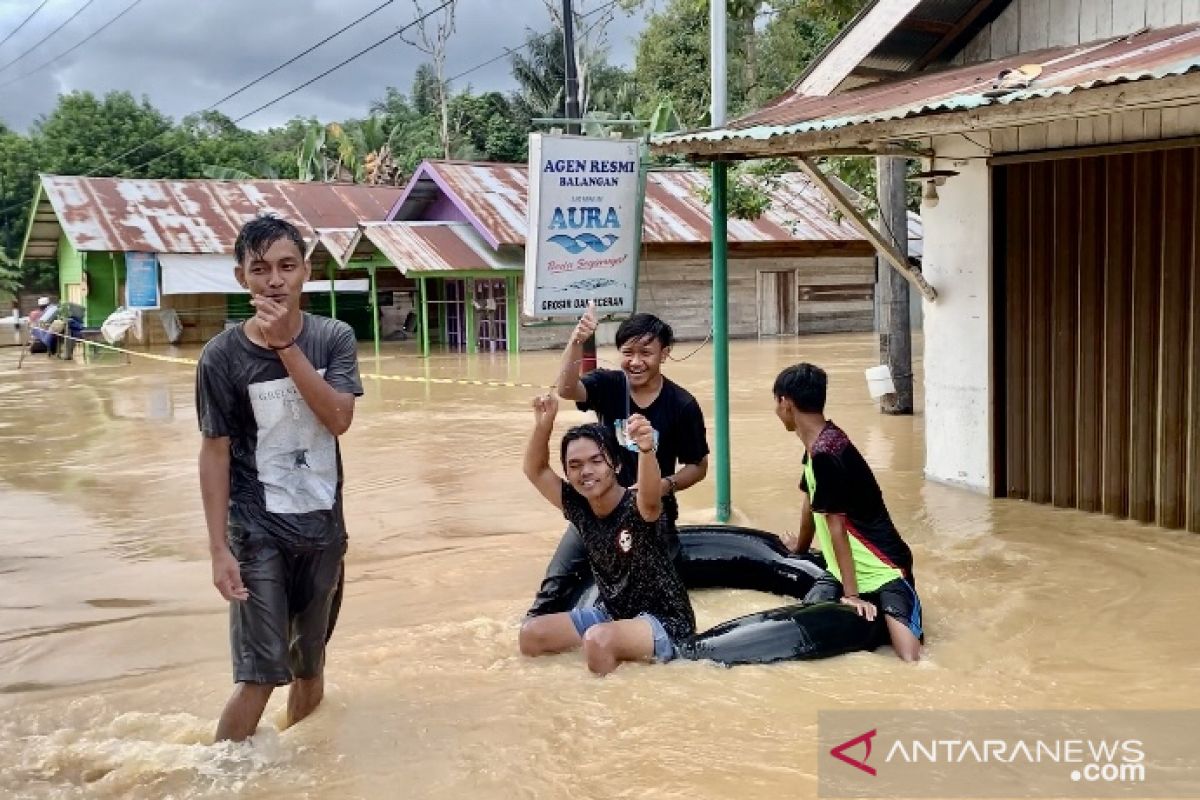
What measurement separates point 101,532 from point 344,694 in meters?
4.32

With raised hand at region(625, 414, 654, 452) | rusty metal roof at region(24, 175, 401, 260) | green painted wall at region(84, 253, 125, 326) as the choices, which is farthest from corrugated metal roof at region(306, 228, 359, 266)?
raised hand at region(625, 414, 654, 452)

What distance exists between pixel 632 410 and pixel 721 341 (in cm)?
271

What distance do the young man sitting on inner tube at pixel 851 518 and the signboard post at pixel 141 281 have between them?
25278mm

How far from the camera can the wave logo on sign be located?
8305 millimetres

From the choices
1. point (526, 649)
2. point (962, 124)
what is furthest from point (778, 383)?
point (962, 124)

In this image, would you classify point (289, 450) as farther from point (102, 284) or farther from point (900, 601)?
point (102, 284)

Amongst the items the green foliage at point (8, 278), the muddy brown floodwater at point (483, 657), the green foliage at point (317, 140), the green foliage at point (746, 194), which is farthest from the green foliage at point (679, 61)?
the muddy brown floodwater at point (483, 657)

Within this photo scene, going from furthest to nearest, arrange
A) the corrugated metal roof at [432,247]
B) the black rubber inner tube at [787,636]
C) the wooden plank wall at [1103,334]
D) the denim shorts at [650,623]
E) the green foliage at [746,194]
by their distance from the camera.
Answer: the corrugated metal roof at [432,247] → the green foliage at [746,194] → the wooden plank wall at [1103,334] → the black rubber inner tube at [787,636] → the denim shorts at [650,623]

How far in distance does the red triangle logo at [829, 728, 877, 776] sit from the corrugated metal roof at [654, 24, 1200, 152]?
307cm

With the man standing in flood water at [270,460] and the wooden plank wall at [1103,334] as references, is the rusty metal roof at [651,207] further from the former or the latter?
the man standing in flood water at [270,460]

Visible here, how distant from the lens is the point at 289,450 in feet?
13.0

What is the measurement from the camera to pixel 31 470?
11406 mm

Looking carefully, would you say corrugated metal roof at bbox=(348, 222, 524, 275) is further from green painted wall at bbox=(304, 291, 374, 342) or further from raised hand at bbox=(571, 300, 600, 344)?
raised hand at bbox=(571, 300, 600, 344)

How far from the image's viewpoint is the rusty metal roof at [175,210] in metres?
27.5
